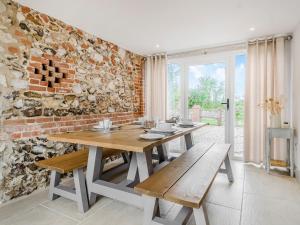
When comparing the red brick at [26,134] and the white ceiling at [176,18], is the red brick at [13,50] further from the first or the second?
the red brick at [26,134]

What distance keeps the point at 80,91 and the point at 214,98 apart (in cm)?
248

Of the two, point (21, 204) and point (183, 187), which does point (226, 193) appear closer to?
point (183, 187)

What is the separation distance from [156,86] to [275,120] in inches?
88.2

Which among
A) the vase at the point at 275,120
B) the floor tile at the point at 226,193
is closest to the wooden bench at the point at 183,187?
the floor tile at the point at 226,193

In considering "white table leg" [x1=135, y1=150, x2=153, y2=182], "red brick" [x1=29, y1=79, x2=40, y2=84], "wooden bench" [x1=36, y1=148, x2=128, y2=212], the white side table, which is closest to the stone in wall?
"wooden bench" [x1=36, y1=148, x2=128, y2=212]

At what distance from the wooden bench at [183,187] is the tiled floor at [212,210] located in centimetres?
28

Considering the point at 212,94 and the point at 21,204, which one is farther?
the point at 212,94

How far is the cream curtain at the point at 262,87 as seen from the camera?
2910 millimetres

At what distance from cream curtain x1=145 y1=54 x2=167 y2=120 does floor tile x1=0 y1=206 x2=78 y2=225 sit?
2512 mm

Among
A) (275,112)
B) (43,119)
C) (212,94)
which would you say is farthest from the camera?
(212,94)

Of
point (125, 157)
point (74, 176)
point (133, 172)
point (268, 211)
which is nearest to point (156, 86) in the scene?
point (125, 157)

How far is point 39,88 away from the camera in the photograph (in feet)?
7.38

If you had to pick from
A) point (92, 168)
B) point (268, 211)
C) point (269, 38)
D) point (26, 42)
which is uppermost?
point (269, 38)

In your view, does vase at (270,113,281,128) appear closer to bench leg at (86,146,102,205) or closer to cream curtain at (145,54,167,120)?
cream curtain at (145,54,167,120)
